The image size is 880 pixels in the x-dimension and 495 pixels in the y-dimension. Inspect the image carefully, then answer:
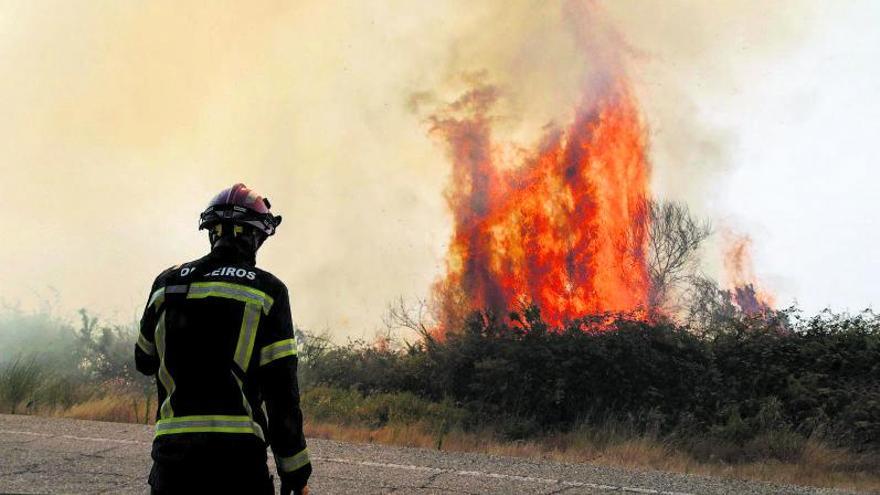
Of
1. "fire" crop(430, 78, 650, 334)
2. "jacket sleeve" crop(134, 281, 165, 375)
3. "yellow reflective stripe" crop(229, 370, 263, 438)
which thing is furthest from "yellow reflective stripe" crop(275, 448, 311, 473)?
"fire" crop(430, 78, 650, 334)

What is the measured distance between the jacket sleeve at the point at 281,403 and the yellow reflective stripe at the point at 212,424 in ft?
0.35

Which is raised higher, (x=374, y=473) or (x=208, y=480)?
(x=208, y=480)

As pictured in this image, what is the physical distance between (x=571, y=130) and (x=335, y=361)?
7813 millimetres

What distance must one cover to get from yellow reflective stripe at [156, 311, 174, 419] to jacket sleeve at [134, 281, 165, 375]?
0.05 meters

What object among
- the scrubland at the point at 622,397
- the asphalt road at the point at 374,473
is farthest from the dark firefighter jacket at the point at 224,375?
the scrubland at the point at 622,397

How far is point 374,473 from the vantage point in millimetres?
7473

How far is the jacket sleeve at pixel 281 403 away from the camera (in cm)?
316

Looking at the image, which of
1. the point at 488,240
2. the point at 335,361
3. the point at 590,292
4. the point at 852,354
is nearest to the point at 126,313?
the point at 335,361

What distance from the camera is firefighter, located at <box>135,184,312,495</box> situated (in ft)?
10.2

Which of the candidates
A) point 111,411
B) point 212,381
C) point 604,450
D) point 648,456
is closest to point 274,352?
point 212,381

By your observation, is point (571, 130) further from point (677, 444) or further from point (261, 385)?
point (261, 385)

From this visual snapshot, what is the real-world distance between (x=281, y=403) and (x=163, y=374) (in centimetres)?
49

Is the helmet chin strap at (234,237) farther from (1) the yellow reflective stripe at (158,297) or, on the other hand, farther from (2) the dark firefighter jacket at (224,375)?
(1) the yellow reflective stripe at (158,297)

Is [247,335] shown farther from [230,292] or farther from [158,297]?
[158,297]
